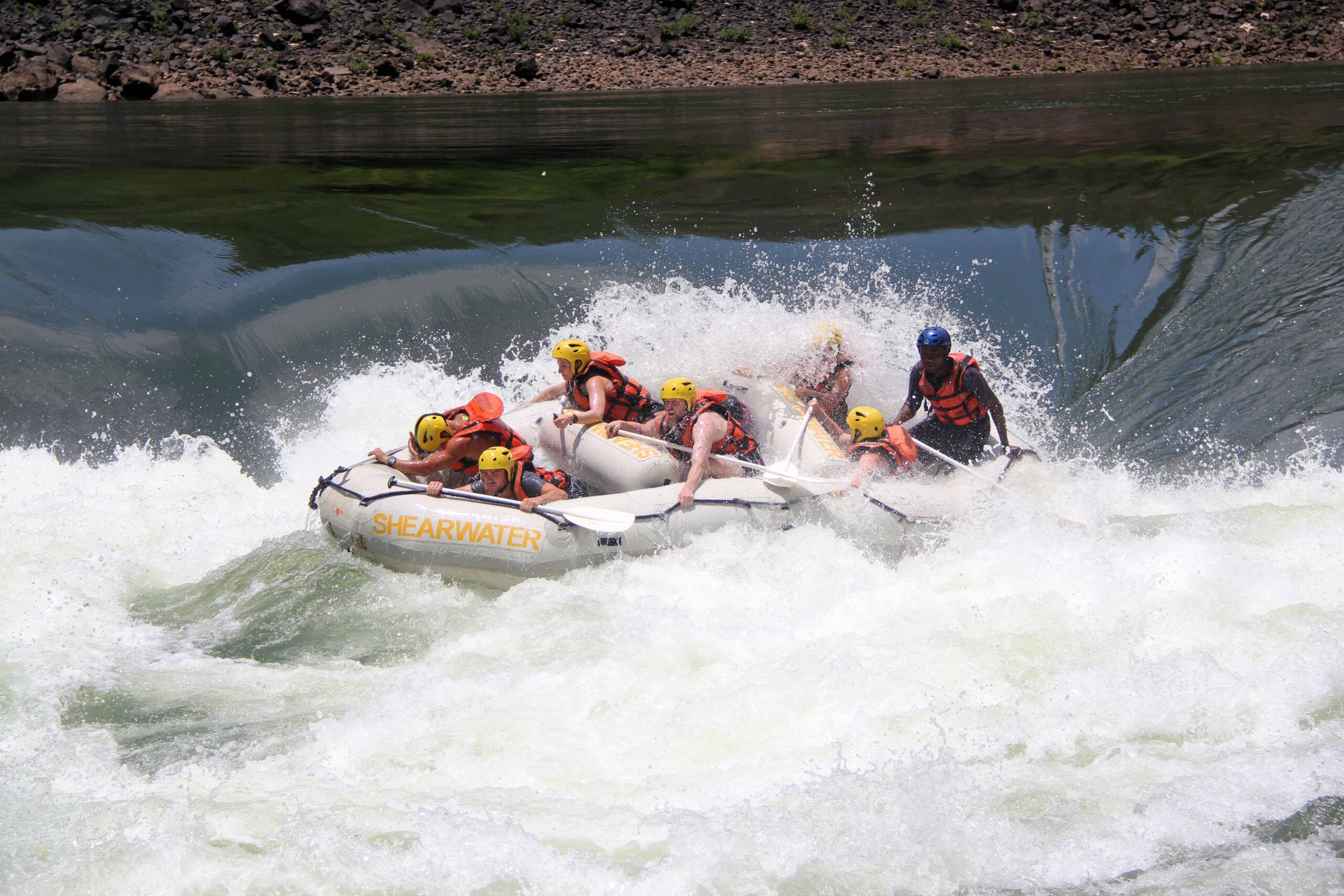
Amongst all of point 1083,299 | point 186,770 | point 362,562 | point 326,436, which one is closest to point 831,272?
point 1083,299

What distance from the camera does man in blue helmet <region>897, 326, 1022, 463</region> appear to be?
7.70m

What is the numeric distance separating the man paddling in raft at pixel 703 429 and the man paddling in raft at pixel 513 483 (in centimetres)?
63

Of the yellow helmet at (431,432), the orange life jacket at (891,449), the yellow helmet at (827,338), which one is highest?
the yellow helmet at (827,338)

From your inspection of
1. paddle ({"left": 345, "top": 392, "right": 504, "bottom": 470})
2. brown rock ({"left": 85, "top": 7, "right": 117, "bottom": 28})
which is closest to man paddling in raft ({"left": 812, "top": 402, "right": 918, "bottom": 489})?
paddle ({"left": 345, "top": 392, "right": 504, "bottom": 470})

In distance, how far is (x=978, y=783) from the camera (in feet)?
15.9

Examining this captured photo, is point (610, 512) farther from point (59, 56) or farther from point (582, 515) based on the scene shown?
point (59, 56)

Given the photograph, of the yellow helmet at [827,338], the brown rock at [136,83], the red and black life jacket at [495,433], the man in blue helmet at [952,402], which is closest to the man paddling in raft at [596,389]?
the red and black life jacket at [495,433]

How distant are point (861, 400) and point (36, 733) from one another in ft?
19.7

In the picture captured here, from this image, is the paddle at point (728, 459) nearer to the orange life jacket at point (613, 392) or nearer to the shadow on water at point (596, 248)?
the orange life jacket at point (613, 392)

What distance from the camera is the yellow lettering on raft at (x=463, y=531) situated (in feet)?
22.6

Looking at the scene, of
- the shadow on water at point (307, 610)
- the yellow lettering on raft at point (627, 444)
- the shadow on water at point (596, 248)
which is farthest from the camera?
the shadow on water at point (596, 248)

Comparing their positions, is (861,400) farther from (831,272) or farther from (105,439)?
(105,439)

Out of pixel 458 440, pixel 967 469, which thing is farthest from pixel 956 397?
pixel 458 440

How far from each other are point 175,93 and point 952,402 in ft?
74.0
